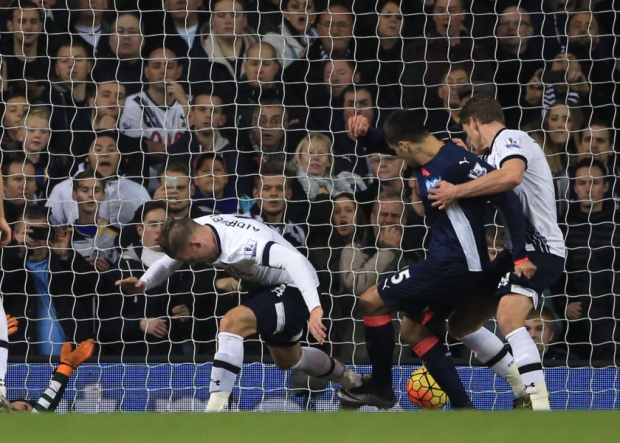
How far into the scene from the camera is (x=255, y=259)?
6336mm

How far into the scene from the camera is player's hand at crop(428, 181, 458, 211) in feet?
19.7

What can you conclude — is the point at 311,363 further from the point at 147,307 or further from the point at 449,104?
the point at 449,104

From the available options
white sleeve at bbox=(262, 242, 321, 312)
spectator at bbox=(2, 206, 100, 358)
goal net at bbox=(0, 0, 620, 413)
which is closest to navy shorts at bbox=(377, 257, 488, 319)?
white sleeve at bbox=(262, 242, 321, 312)

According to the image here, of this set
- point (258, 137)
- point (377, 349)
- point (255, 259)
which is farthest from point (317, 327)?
point (258, 137)

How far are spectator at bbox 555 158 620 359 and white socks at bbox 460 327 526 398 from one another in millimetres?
1447

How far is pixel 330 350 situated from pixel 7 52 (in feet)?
10.2

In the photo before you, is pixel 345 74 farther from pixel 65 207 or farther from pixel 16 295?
pixel 16 295

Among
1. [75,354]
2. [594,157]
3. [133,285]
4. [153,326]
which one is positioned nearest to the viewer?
[133,285]

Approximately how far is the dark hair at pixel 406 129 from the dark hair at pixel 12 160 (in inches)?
121

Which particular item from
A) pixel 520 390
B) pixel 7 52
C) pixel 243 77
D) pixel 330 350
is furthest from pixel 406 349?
pixel 7 52

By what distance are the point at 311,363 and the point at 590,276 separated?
2132 millimetres

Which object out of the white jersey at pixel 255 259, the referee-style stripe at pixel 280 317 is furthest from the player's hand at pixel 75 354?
the referee-style stripe at pixel 280 317

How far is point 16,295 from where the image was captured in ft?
26.0

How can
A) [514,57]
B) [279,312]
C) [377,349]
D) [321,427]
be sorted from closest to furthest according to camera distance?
[321,427] < [377,349] < [279,312] < [514,57]
